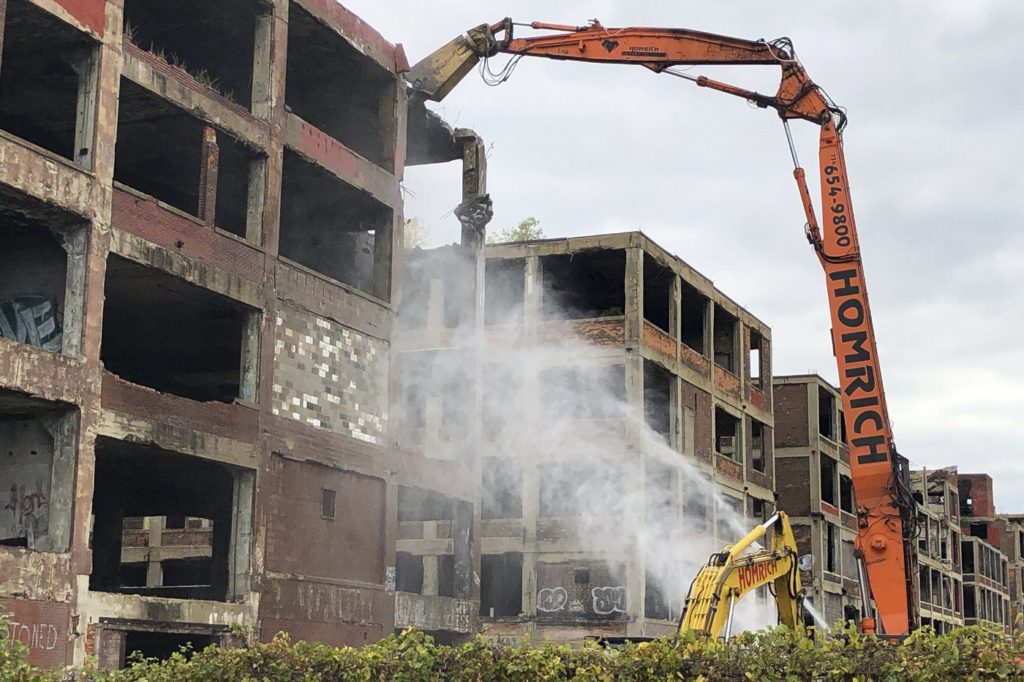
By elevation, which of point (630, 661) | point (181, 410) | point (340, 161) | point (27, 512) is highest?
point (340, 161)

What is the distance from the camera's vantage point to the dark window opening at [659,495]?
1538 inches

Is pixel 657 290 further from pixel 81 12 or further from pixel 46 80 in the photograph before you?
pixel 81 12

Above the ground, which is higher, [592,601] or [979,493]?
[979,493]

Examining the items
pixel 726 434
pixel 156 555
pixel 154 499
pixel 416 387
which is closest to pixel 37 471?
pixel 154 499

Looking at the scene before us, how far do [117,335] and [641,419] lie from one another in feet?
51.6

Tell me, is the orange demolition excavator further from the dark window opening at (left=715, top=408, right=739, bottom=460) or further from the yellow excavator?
the dark window opening at (left=715, top=408, right=739, bottom=460)

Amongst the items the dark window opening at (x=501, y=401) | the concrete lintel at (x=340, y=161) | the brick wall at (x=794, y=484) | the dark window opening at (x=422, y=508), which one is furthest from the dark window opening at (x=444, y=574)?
the brick wall at (x=794, y=484)

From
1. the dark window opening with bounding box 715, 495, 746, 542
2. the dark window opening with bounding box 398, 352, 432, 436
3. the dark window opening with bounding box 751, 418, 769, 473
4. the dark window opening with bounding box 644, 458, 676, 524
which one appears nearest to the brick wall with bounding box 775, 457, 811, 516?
the dark window opening with bounding box 751, 418, 769, 473

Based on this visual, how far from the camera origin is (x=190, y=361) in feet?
99.5

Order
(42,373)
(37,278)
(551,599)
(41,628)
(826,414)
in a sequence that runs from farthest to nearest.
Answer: (826,414), (551,599), (37,278), (42,373), (41,628)

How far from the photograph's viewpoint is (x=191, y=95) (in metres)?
24.5

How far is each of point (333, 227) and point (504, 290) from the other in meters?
9.63

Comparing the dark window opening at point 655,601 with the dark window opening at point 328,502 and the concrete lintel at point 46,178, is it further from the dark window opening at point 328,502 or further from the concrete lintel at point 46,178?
the concrete lintel at point 46,178

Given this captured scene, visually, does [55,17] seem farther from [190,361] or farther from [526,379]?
[526,379]
